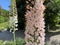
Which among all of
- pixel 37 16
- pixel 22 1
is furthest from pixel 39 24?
pixel 22 1

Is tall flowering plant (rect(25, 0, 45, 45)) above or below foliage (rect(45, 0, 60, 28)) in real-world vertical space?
above

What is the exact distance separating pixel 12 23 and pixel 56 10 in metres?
11.6

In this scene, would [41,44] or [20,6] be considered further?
[20,6]

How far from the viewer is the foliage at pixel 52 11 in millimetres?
17673

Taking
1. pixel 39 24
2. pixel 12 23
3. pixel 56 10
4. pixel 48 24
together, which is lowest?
pixel 48 24

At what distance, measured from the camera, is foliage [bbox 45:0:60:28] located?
1767 centimetres

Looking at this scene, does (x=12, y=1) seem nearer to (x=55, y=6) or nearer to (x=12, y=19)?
(x=12, y=19)

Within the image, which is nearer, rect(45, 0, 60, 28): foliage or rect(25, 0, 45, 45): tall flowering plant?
rect(25, 0, 45, 45): tall flowering plant

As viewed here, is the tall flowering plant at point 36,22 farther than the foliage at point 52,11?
No

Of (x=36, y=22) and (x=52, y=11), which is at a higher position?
(x=36, y=22)

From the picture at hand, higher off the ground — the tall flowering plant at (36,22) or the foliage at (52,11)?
the tall flowering plant at (36,22)

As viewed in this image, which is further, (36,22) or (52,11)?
(52,11)

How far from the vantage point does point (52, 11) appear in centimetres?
1806

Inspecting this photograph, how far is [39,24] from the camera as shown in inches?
162
